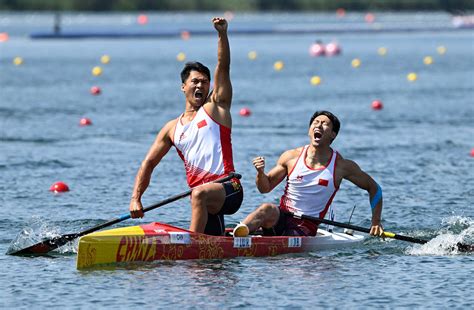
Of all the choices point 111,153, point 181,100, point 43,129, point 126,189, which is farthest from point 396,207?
point 181,100

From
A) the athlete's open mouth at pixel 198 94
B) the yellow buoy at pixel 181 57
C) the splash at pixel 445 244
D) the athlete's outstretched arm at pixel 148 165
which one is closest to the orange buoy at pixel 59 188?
the athlete's outstretched arm at pixel 148 165

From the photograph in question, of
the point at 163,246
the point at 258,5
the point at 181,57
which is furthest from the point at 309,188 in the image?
the point at 258,5

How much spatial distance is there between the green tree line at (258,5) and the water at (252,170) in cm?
3954

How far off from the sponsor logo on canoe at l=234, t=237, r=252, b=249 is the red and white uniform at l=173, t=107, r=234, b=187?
2.42 feet

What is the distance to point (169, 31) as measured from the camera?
226 feet

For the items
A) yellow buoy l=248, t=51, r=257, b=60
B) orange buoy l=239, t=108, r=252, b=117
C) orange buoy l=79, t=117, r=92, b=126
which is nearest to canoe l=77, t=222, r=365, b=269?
orange buoy l=79, t=117, r=92, b=126

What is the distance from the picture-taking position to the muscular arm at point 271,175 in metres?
11.9

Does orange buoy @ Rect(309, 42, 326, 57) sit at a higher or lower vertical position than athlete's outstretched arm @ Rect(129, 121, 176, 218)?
higher

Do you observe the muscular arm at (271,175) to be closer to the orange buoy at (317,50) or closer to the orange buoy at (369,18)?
the orange buoy at (317,50)

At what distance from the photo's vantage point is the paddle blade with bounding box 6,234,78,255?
499 inches

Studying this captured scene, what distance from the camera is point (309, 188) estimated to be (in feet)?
41.6

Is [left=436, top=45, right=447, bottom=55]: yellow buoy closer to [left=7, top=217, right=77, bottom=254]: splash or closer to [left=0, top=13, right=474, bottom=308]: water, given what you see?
[left=0, top=13, right=474, bottom=308]: water

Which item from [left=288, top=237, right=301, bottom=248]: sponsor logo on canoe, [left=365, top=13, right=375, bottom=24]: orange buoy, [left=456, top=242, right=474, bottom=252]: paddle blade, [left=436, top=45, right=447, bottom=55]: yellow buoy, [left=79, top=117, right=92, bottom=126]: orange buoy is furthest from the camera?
[left=365, top=13, right=375, bottom=24]: orange buoy

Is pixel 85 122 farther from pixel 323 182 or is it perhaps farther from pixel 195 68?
pixel 195 68
